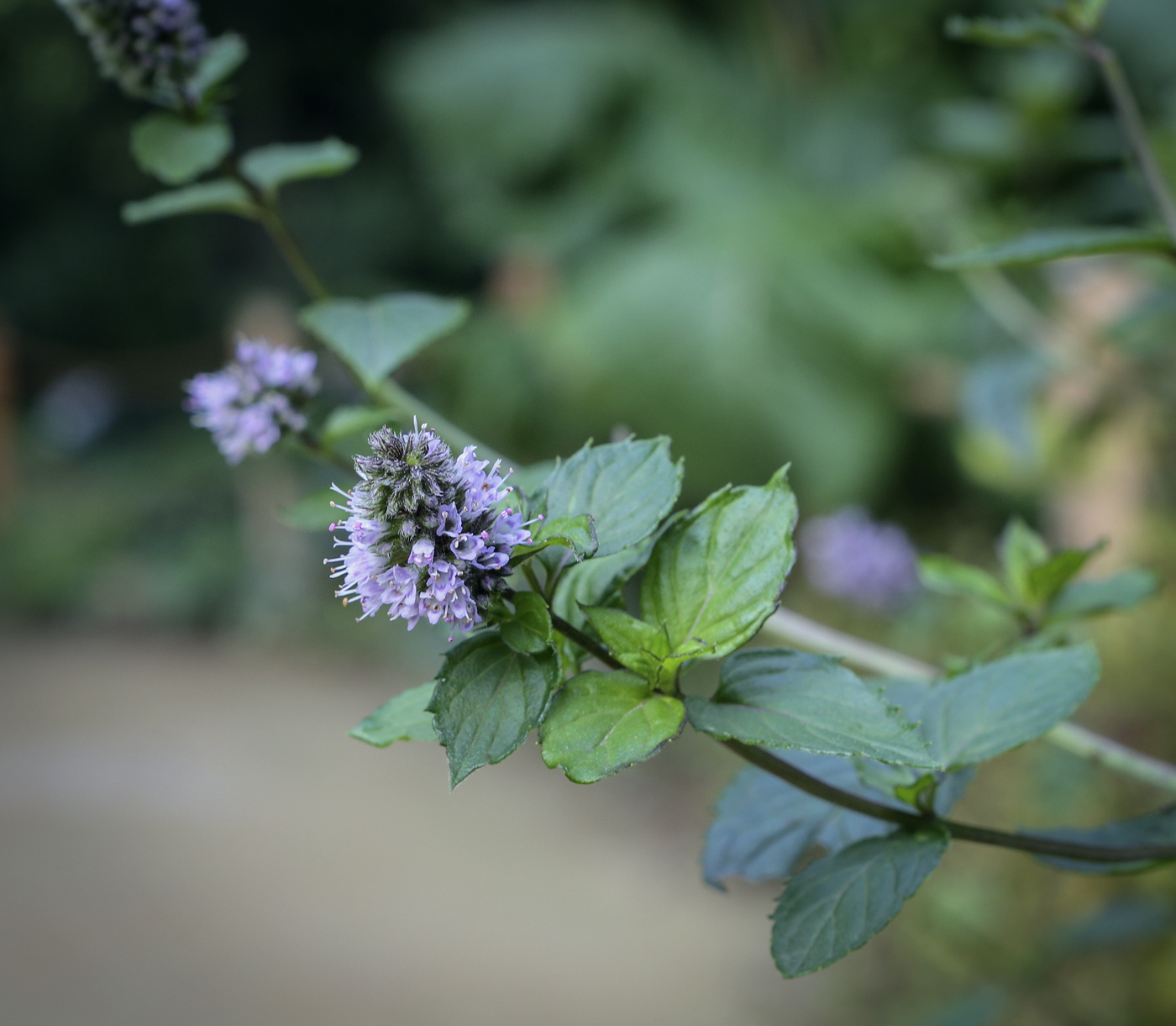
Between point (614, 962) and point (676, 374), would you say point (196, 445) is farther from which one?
point (614, 962)

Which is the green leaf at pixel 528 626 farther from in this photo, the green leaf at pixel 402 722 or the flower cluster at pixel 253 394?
the flower cluster at pixel 253 394

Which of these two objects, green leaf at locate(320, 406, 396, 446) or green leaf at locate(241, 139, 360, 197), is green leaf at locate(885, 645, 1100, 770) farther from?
green leaf at locate(241, 139, 360, 197)

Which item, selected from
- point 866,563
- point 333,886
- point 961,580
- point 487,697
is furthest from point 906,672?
point 333,886

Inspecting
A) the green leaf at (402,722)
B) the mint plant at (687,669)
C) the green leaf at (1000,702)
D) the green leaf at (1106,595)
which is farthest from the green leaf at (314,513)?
the green leaf at (1106,595)

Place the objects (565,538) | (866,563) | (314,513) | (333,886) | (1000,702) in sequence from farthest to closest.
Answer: (333,886)
(866,563)
(314,513)
(1000,702)
(565,538)

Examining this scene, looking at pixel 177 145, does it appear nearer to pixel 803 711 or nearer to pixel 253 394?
pixel 253 394

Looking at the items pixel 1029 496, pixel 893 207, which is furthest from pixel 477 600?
pixel 893 207
